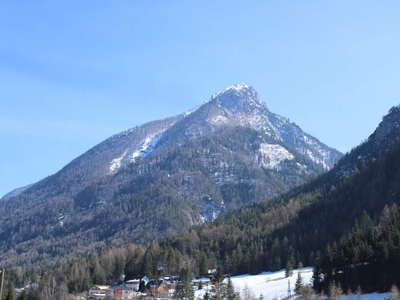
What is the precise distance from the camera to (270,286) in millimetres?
132625

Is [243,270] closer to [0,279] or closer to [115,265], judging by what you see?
[115,265]

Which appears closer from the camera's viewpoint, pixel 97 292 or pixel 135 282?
pixel 97 292

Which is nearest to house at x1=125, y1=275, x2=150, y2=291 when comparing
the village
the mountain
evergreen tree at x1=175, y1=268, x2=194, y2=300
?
the village

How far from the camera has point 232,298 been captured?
113750mm

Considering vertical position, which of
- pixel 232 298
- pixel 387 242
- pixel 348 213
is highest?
pixel 348 213

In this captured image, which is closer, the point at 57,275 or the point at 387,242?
the point at 387,242

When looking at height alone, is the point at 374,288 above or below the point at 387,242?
below

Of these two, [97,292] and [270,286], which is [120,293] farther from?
[270,286]

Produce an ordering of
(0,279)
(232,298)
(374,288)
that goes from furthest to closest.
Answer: (232,298) < (374,288) < (0,279)

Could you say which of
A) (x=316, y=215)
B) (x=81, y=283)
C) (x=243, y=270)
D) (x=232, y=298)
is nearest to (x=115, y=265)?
(x=81, y=283)

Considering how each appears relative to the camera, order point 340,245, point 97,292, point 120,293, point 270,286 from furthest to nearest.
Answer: point 97,292 → point 120,293 → point 270,286 → point 340,245

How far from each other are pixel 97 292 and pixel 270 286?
58587 mm

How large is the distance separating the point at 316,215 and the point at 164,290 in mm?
70588

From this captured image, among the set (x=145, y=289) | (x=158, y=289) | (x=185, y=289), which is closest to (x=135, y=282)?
(x=145, y=289)
